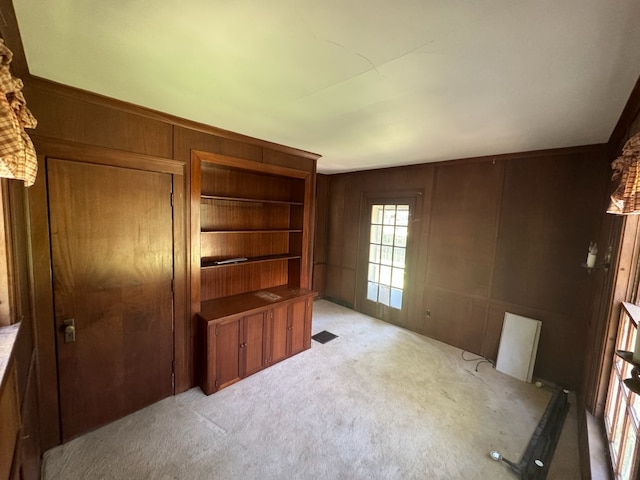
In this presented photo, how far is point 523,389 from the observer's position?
2.72 metres

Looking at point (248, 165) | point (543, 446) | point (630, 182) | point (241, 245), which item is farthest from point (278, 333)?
point (630, 182)

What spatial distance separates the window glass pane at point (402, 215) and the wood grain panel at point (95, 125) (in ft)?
10.3

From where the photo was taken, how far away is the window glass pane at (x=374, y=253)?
4388 millimetres

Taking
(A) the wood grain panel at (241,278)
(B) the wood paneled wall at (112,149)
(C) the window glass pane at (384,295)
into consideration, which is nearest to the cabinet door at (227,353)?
(B) the wood paneled wall at (112,149)

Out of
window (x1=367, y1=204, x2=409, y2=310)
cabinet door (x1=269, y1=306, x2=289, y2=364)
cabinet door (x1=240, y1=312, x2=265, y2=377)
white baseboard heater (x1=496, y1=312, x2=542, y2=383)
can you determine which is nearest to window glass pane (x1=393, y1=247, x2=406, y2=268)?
window (x1=367, y1=204, x2=409, y2=310)

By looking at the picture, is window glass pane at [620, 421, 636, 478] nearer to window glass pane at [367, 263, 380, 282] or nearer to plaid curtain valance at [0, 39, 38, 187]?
plaid curtain valance at [0, 39, 38, 187]

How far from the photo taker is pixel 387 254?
426 cm

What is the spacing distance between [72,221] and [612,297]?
3786 millimetres

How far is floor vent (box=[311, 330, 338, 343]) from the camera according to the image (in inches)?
141

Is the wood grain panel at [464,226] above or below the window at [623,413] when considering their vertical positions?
above

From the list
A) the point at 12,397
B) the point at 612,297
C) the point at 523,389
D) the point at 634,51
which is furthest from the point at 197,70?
the point at 523,389

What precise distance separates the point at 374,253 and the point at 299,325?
1.88 meters

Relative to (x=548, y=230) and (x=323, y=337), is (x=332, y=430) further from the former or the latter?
(x=548, y=230)

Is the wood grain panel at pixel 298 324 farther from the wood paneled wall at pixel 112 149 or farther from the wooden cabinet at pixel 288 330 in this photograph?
the wood paneled wall at pixel 112 149
